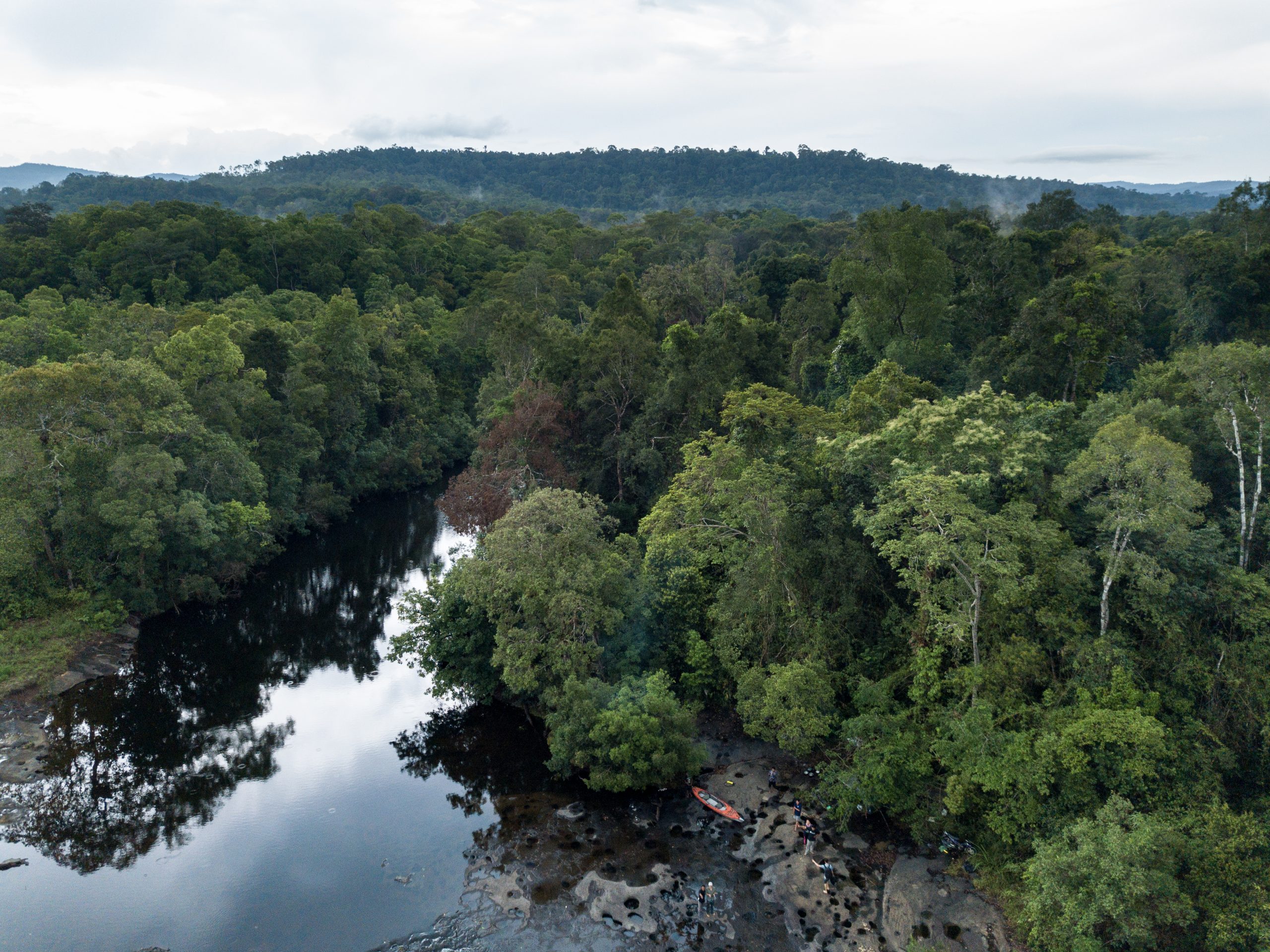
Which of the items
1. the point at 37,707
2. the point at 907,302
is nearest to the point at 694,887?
the point at 37,707

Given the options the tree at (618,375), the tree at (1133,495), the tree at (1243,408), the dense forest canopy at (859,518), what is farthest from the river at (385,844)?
the tree at (618,375)

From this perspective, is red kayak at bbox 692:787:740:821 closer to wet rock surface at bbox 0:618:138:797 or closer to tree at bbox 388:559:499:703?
tree at bbox 388:559:499:703

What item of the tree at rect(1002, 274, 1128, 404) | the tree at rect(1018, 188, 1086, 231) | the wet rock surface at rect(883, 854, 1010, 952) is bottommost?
the wet rock surface at rect(883, 854, 1010, 952)

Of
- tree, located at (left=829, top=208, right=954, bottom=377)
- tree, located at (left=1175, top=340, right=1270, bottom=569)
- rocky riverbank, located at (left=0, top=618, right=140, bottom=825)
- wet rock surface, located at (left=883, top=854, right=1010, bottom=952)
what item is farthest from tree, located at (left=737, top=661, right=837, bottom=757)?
rocky riverbank, located at (left=0, top=618, right=140, bottom=825)

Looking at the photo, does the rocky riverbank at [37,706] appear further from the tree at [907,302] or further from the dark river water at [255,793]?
the tree at [907,302]

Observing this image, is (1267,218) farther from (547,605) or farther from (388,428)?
(388,428)

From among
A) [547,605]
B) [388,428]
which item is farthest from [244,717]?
[388,428]

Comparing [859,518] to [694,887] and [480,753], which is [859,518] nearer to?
[694,887]
